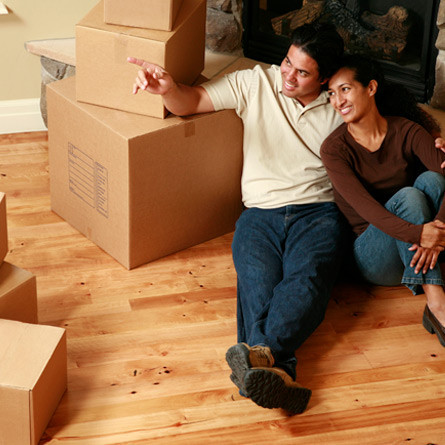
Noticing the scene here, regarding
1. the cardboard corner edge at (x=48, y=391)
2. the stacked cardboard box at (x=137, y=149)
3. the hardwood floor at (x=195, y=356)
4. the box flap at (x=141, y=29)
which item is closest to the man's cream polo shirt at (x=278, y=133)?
the stacked cardboard box at (x=137, y=149)

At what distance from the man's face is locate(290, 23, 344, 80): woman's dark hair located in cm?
1

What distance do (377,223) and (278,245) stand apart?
0.29 meters

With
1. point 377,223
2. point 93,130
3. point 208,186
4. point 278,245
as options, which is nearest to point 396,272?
point 377,223

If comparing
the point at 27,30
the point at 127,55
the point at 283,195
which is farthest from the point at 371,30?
the point at 27,30

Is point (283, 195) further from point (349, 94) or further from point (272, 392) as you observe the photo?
point (272, 392)

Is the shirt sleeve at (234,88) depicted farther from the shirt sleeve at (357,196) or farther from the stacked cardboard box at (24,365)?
the stacked cardboard box at (24,365)

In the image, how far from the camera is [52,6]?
2795 millimetres

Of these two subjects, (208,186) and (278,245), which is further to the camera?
(208,186)

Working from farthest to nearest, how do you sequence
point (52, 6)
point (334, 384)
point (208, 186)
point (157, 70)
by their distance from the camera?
point (52, 6), point (208, 186), point (157, 70), point (334, 384)

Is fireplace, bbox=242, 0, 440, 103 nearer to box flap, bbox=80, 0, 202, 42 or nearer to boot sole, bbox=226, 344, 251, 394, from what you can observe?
box flap, bbox=80, 0, 202, 42

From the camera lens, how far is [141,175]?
2127mm

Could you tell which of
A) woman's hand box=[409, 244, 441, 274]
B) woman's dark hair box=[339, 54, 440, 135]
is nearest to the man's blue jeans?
woman's hand box=[409, 244, 441, 274]

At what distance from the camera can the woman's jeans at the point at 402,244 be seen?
75.8 inches

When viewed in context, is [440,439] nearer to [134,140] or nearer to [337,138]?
[337,138]
